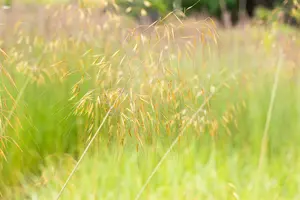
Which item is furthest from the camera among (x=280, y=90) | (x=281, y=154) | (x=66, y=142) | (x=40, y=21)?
(x=40, y=21)

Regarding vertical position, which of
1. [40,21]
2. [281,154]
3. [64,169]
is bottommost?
[281,154]

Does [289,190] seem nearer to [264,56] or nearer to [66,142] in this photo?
[66,142]

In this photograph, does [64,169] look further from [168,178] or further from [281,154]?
[281,154]

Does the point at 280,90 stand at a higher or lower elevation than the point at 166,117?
lower

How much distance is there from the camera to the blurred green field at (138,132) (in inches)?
81.3

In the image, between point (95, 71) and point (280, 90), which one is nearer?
point (95, 71)

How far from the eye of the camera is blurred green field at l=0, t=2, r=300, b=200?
2064 millimetres

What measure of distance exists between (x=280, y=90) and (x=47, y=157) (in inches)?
Result: 61.2

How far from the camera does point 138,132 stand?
6.46 ft

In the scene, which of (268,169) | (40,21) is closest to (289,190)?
(268,169)

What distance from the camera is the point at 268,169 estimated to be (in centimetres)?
278

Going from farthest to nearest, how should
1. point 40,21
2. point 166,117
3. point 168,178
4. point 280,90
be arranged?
point 40,21
point 280,90
point 168,178
point 166,117

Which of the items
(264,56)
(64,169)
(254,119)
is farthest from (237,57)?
(64,169)

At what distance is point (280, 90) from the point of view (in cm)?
342
